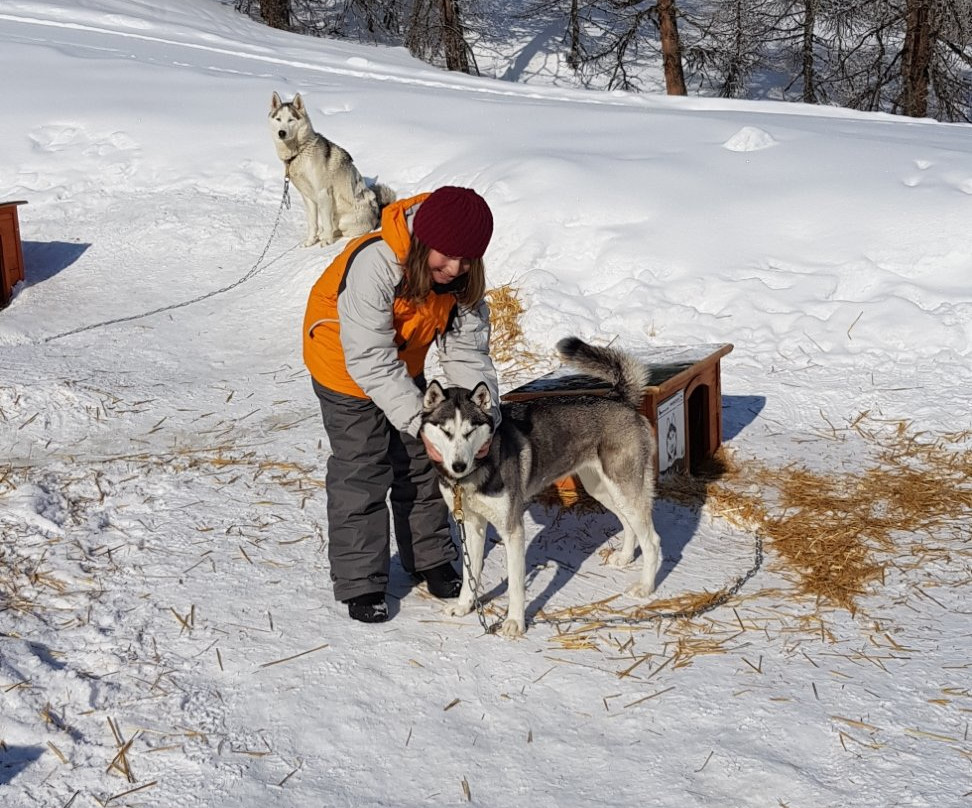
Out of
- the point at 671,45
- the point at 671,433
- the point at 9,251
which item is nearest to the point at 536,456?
the point at 671,433

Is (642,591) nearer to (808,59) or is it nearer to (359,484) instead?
(359,484)

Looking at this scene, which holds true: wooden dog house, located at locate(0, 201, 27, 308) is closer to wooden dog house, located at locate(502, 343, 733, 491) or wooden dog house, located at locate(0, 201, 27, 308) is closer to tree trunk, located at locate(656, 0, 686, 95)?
wooden dog house, located at locate(502, 343, 733, 491)

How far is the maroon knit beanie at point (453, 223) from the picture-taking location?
3305mm

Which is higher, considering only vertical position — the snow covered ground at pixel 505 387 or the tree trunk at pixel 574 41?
the tree trunk at pixel 574 41

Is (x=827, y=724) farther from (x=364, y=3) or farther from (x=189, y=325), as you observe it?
(x=364, y=3)

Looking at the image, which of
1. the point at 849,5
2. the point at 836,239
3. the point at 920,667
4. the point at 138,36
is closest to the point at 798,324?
the point at 836,239

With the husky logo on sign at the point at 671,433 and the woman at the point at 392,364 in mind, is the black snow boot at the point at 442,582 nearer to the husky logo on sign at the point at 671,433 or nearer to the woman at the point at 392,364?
the woman at the point at 392,364

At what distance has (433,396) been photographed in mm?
3496

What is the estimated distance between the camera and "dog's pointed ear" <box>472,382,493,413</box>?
350 centimetres

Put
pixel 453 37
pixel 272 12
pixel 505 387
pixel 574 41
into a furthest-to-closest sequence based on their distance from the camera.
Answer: pixel 574 41, pixel 272 12, pixel 453 37, pixel 505 387

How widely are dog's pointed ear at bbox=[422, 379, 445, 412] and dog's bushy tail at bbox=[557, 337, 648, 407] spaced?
0.82 m

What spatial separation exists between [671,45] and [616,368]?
14182mm

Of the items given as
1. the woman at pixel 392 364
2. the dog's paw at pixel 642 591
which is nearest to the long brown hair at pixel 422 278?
the woman at pixel 392 364

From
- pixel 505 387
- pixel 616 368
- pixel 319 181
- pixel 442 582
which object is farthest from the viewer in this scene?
pixel 319 181
